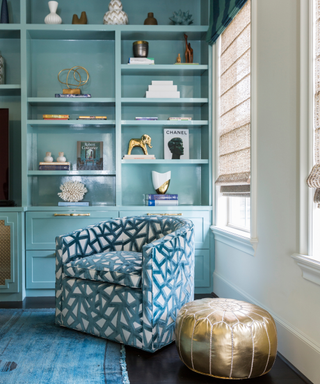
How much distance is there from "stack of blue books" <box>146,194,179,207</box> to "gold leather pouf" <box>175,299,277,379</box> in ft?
5.48

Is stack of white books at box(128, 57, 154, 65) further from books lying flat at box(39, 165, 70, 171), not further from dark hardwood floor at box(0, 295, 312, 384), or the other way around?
dark hardwood floor at box(0, 295, 312, 384)

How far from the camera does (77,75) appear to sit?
3.65 metres

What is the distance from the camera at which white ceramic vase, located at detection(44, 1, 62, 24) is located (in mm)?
3371

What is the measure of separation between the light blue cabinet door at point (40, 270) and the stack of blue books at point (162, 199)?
39.5 inches

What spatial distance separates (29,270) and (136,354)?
5.16 ft

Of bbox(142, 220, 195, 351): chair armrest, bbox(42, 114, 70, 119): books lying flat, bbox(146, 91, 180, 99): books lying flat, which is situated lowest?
bbox(142, 220, 195, 351): chair armrest

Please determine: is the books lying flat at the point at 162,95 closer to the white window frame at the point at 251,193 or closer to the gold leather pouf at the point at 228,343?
the white window frame at the point at 251,193

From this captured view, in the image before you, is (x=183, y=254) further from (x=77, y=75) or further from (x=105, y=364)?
(x=77, y=75)

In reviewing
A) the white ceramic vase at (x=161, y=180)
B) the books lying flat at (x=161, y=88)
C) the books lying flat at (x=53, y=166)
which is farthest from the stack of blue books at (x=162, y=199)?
the books lying flat at (x=161, y=88)

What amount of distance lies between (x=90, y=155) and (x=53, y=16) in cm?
134

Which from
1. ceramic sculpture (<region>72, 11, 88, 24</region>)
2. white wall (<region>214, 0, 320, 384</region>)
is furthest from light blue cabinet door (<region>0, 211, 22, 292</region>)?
white wall (<region>214, 0, 320, 384</region>)

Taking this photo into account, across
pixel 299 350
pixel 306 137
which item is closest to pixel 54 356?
pixel 299 350

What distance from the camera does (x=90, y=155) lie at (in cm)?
364

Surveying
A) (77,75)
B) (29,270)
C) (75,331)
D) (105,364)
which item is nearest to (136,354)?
(105,364)
